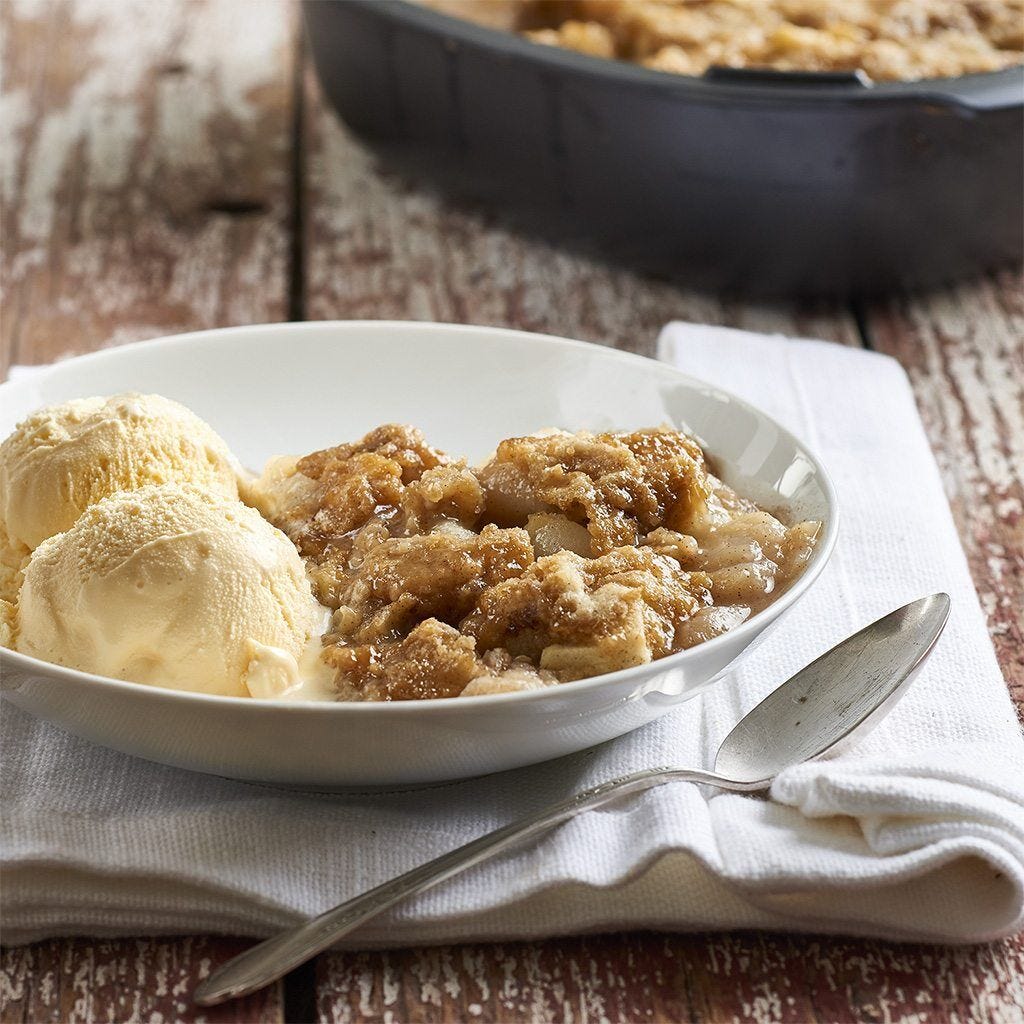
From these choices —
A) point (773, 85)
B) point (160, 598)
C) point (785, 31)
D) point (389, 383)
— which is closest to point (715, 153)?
point (773, 85)

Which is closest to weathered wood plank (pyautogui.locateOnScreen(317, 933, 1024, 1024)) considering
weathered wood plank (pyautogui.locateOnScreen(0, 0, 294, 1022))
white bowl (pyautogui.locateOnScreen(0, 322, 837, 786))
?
white bowl (pyautogui.locateOnScreen(0, 322, 837, 786))

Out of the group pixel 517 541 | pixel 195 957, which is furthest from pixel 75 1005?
pixel 517 541

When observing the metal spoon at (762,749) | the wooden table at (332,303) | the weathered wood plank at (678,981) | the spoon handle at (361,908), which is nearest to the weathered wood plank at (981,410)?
the wooden table at (332,303)

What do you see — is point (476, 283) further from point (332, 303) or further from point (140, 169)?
point (140, 169)

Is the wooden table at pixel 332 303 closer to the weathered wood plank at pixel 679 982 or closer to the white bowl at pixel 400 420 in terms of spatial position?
the weathered wood plank at pixel 679 982

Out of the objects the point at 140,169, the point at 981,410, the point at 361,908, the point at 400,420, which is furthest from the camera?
the point at 140,169

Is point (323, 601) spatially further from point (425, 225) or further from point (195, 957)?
point (425, 225)
